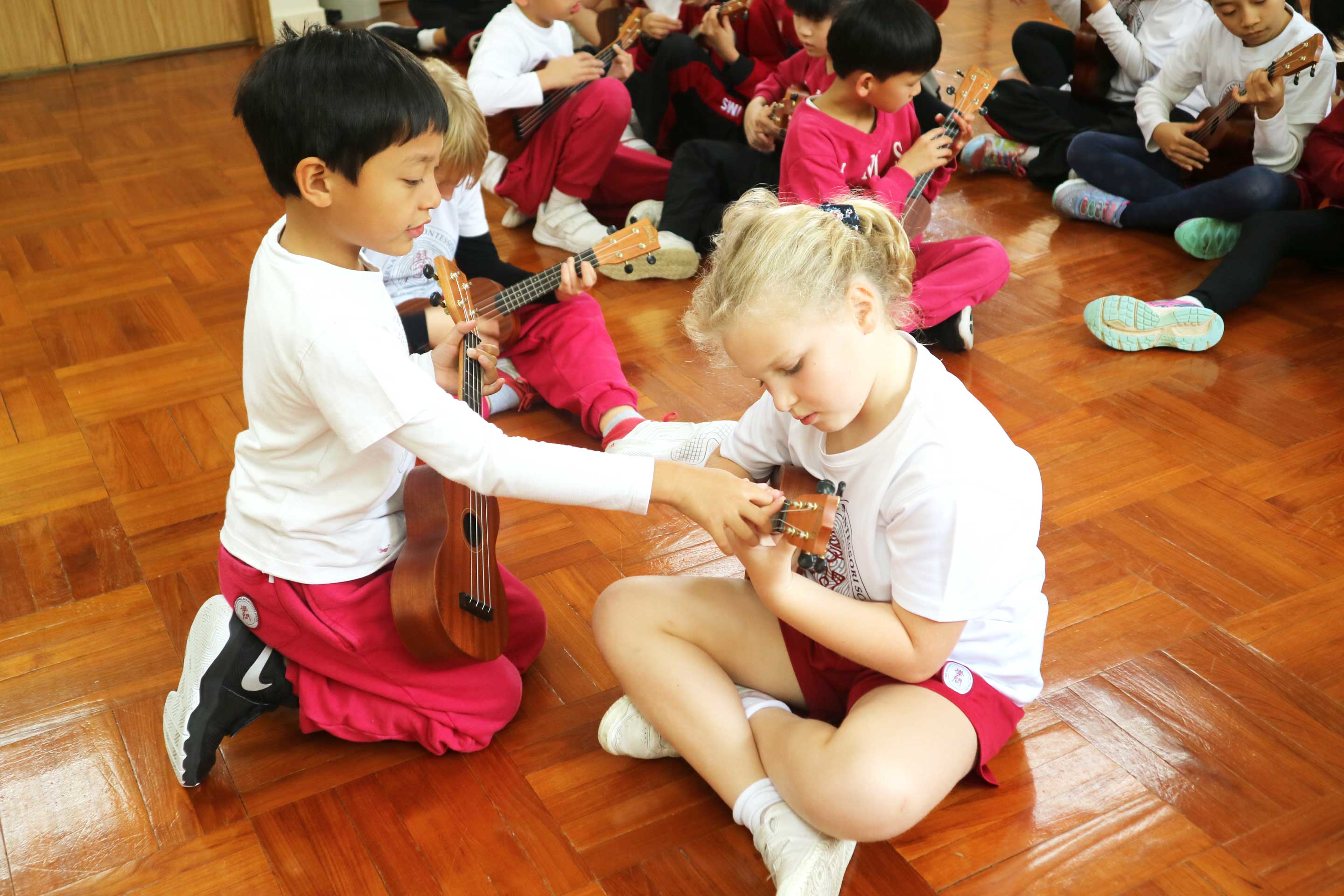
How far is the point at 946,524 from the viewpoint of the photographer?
1.02m

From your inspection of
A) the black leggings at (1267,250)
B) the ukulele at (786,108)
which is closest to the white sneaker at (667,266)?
the ukulele at (786,108)

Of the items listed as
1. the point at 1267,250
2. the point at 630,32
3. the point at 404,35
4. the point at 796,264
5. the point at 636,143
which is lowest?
the point at 404,35

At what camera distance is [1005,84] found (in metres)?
2.92

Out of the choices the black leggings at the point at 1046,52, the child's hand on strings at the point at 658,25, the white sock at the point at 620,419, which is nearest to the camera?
the white sock at the point at 620,419

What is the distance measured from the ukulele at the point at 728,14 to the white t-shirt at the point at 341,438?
1961 mm

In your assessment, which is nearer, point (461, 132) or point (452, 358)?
point (452, 358)

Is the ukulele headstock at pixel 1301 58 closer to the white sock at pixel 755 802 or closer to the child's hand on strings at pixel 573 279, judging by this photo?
the child's hand on strings at pixel 573 279

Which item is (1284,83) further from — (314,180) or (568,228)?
(314,180)

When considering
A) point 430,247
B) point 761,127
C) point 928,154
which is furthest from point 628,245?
point 761,127

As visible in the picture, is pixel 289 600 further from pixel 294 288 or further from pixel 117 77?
pixel 117 77

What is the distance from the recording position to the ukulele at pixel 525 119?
2.51m

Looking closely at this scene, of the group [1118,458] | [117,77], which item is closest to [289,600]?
[1118,458]

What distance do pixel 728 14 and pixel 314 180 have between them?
2068 mm

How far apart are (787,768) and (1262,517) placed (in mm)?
894
